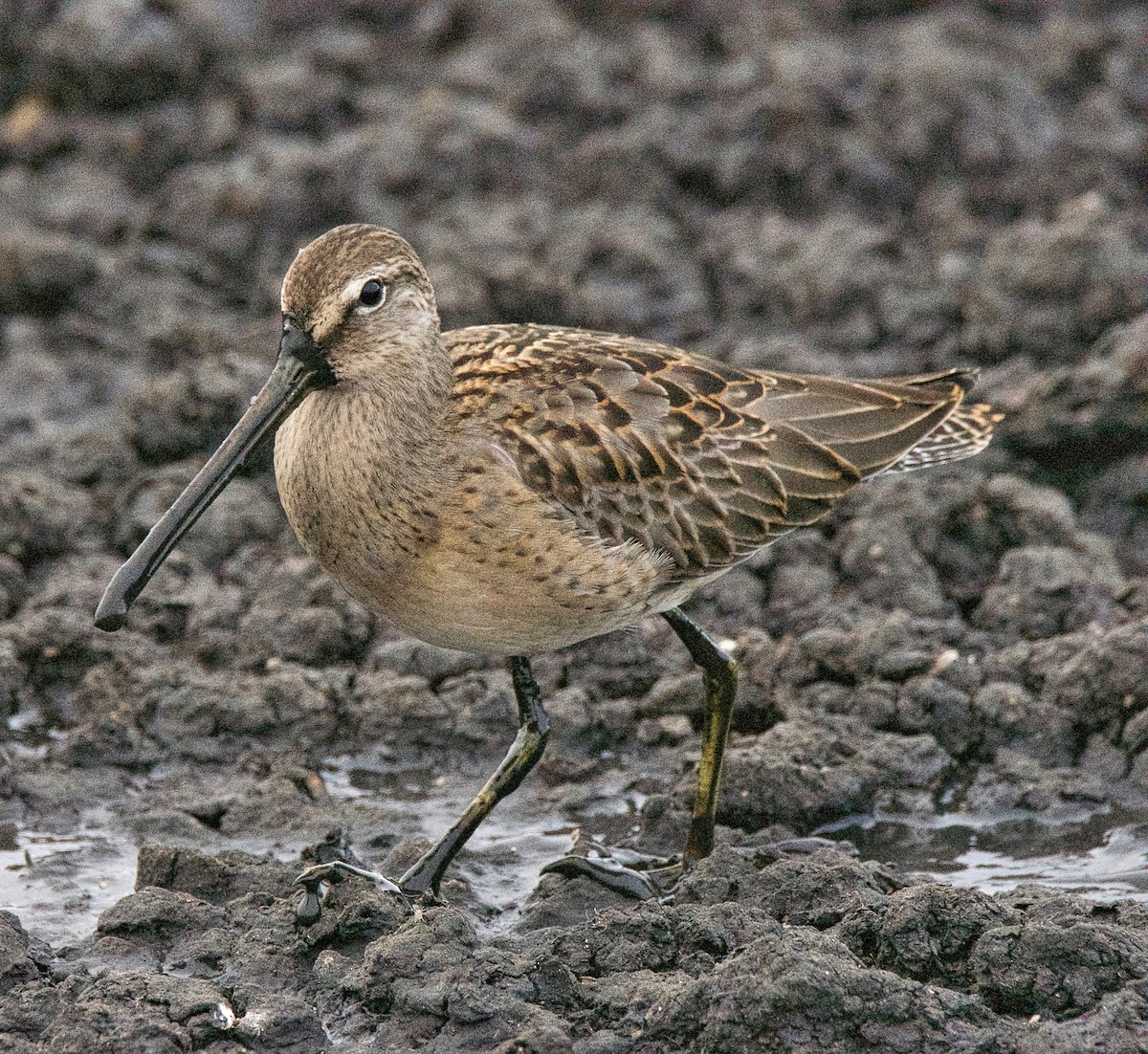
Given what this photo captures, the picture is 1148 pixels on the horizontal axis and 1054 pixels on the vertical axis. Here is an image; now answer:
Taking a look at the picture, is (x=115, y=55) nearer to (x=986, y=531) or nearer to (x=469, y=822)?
(x=986, y=531)

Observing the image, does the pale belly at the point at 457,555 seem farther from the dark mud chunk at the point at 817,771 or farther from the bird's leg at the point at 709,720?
the dark mud chunk at the point at 817,771

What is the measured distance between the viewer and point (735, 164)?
1029 centimetres

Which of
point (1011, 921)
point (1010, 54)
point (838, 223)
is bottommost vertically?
point (1011, 921)

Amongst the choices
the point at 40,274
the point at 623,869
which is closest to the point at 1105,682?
the point at 623,869

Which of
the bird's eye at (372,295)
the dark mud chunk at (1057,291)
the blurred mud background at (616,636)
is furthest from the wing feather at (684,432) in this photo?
the dark mud chunk at (1057,291)

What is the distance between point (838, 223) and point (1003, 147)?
3.75ft

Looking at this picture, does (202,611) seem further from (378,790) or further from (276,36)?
(276,36)

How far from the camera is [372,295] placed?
5.50 meters

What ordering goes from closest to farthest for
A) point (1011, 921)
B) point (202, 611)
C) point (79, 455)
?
point (1011, 921) < point (202, 611) < point (79, 455)

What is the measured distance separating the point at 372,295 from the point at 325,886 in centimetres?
174

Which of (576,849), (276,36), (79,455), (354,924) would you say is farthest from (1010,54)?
(354,924)

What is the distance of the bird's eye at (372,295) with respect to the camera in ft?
17.9

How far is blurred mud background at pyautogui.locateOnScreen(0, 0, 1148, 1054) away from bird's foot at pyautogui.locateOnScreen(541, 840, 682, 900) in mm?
71

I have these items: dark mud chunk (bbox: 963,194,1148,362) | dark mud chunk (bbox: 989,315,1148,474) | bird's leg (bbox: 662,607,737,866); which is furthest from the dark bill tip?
dark mud chunk (bbox: 963,194,1148,362)
